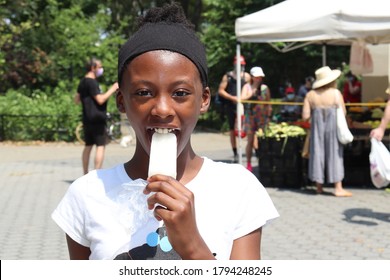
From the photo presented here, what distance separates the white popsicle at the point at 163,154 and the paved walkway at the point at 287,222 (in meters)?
4.93

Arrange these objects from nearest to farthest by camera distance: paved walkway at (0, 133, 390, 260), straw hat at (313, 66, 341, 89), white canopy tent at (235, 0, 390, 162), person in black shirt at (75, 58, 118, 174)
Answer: paved walkway at (0, 133, 390, 260) → white canopy tent at (235, 0, 390, 162) → straw hat at (313, 66, 341, 89) → person in black shirt at (75, 58, 118, 174)

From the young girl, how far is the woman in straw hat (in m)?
8.23

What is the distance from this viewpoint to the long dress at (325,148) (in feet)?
33.5

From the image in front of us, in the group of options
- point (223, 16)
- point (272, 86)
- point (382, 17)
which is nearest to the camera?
point (382, 17)

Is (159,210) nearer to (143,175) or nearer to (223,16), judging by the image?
(143,175)

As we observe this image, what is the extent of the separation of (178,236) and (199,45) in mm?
559

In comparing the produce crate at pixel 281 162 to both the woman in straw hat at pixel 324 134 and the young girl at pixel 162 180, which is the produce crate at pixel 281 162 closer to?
the woman in straw hat at pixel 324 134

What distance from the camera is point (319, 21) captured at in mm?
9977

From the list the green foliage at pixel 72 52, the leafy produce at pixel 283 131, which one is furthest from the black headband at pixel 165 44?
the green foliage at pixel 72 52

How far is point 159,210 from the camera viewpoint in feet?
5.22

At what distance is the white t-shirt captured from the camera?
1854mm

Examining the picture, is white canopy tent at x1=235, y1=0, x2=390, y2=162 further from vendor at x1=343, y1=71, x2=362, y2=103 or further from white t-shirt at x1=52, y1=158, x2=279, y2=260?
white t-shirt at x1=52, y1=158, x2=279, y2=260

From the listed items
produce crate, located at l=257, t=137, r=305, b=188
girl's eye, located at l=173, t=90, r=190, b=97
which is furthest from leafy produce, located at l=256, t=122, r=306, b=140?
girl's eye, located at l=173, t=90, r=190, b=97
